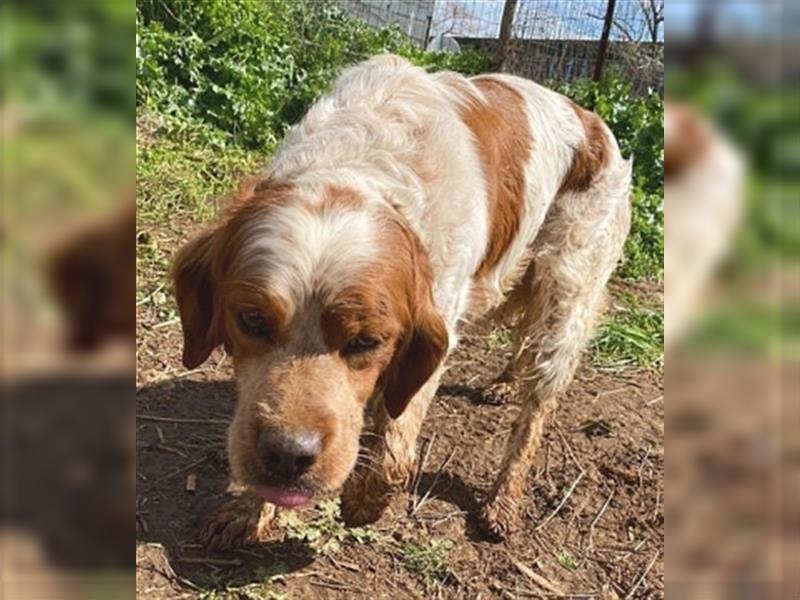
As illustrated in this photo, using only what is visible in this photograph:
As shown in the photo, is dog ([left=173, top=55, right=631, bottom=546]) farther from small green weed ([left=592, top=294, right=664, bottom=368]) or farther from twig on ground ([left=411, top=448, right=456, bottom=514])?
small green weed ([left=592, top=294, right=664, bottom=368])

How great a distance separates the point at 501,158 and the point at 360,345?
1.36 m

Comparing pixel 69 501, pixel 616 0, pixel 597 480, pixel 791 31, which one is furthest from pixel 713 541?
pixel 616 0

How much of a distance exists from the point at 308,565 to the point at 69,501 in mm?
2987

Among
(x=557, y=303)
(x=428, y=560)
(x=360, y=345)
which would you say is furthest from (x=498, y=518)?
(x=360, y=345)

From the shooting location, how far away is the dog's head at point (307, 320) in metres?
2.62

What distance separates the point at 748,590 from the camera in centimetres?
90

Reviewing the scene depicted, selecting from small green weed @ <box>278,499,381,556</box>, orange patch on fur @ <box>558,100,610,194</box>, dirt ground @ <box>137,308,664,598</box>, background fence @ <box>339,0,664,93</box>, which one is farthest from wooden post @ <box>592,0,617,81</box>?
small green weed @ <box>278,499,381,556</box>

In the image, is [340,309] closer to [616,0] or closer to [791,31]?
[791,31]

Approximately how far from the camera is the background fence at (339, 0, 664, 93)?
8.31 m

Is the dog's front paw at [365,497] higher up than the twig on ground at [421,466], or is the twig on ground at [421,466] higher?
the dog's front paw at [365,497]

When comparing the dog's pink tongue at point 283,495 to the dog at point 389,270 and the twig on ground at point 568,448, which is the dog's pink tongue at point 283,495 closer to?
the dog at point 389,270

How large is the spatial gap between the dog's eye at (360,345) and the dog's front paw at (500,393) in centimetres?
223

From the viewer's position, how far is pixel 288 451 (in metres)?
2.57

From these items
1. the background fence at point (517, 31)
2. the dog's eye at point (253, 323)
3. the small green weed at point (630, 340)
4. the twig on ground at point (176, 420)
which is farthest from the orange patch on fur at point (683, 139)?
the background fence at point (517, 31)
